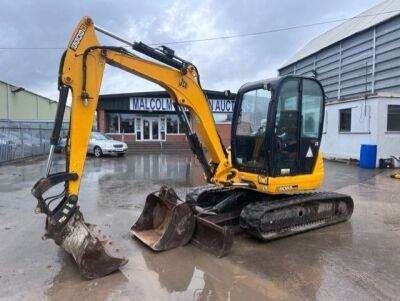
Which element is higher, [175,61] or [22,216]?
[175,61]

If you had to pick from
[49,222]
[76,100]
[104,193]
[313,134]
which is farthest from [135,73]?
[104,193]

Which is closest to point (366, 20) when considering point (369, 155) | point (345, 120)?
point (345, 120)

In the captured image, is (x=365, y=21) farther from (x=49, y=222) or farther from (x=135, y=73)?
(x=49, y=222)

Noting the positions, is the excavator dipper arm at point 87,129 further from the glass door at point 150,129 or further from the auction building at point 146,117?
the glass door at point 150,129

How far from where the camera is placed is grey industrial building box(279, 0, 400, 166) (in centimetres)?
1599

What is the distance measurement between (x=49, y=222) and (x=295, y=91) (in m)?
4.26

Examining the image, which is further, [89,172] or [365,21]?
[365,21]

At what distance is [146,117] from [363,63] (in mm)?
17141

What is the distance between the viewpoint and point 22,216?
774cm

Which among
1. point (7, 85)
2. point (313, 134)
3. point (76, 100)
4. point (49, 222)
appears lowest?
point (49, 222)

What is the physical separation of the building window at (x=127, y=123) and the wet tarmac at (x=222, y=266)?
22560 millimetres

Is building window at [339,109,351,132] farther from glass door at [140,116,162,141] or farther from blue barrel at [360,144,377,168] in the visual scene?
glass door at [140,116,162,141]

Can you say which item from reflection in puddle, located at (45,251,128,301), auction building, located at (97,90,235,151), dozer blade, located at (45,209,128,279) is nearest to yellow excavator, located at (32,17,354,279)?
dozer blade, located at (45,209,128,279)

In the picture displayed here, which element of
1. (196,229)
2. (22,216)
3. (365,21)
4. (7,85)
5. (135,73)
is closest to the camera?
(135,73)
